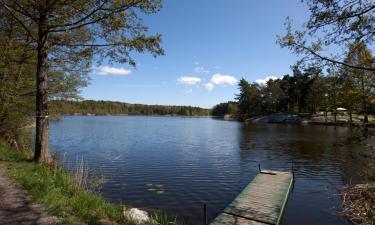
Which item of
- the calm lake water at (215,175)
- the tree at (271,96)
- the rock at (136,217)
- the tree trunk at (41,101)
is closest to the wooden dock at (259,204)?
the calm lake water at (215,175)

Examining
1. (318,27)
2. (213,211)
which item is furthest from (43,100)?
(318,27)

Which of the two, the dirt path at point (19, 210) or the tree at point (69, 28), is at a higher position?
the tree at point (69, 28)

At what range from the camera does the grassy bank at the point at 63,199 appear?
7666 millimetres

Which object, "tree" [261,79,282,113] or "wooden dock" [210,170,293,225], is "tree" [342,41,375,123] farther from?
"tree" [261,79,282,113]

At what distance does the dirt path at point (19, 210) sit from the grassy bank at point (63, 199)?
21cm

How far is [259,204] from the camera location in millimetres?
12898

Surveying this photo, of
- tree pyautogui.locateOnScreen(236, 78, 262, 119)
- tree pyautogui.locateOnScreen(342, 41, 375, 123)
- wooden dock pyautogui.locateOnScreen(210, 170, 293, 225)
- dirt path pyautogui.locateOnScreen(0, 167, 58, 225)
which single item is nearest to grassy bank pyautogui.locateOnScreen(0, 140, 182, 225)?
dirt path pyautogui.locateOnScreen(0, 167, 58, 225)

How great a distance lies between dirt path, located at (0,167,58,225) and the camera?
6852 millimetres

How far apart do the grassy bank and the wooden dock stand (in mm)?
3091

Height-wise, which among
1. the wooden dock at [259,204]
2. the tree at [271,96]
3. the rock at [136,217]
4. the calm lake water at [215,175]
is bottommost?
the calm lake water at [215,175]

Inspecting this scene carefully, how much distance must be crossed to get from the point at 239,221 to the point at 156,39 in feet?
27.4

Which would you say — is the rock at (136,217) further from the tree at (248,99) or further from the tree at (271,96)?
the tree at (248,99)

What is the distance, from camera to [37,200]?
8211mm

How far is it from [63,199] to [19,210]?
129cm
